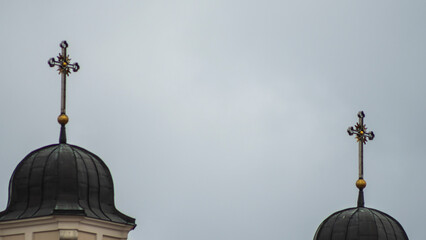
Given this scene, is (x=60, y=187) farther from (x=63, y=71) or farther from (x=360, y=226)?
(x=360, y=226)

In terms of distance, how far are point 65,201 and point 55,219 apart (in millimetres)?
938

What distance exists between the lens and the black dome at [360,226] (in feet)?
217

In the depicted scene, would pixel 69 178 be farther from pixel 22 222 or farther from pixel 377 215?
pixel 377 215

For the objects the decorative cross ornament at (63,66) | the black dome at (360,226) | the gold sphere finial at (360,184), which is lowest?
the black dome at (360,226)

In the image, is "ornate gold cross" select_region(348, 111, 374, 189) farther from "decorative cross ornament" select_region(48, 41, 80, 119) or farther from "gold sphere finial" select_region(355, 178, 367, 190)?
"decorative cross ornament" select_region(48, 41, 80, 119)


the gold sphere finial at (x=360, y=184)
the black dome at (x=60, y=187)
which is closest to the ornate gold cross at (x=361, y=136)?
the gold sphere finial at (x=360, y=184)

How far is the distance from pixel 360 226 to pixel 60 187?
12.0 metres

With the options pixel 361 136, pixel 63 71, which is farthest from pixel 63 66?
pixel 361 136

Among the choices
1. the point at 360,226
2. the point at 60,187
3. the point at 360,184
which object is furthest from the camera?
the point at 360,184

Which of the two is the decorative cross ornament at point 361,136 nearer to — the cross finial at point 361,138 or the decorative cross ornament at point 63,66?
the cross finial at point 361,138

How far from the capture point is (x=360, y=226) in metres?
66.2

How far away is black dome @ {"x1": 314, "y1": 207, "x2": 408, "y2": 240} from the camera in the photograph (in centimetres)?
6606

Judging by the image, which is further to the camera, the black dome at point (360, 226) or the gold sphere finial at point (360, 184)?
the gold sphere finial at point (360, 184)

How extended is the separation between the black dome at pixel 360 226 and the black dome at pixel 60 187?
808cm
